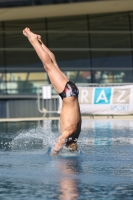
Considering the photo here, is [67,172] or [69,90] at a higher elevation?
[69,90]

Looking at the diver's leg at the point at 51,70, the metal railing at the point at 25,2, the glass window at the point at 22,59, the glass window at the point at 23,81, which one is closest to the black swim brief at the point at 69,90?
the diver's leg at the point at 51,70

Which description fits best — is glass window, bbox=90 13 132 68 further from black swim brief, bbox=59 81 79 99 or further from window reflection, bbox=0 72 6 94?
black swim brief, bbox=59 81 79 99

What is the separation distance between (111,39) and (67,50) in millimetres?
2182

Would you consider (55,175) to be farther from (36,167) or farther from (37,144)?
(37,144)

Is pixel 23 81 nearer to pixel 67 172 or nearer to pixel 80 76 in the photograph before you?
pixel 80 76

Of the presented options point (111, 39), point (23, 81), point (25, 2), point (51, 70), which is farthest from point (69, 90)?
point (111, 39)

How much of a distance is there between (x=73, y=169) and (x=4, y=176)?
2.98ft

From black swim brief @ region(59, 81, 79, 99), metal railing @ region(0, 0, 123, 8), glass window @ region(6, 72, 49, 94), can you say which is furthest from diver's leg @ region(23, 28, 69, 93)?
glass window @ region(6, 72, 49, 94)

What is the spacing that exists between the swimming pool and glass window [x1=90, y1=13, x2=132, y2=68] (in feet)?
57.1

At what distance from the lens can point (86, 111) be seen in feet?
73.7

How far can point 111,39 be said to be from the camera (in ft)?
92.4

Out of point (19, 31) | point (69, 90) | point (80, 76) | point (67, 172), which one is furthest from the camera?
point (19, 31)

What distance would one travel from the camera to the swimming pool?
207 inches

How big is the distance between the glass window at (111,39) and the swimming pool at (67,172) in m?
17.4
